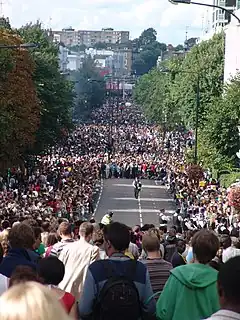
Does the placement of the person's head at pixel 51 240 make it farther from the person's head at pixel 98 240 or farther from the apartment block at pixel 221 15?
the apartment block at pixel 221 15

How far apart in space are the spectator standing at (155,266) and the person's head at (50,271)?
1.02 m

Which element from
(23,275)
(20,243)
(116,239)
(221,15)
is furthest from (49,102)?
(221,15)

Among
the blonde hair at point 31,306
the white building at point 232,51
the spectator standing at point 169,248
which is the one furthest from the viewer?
the white building at point 232,51

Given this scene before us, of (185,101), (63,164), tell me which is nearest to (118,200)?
(63,164)

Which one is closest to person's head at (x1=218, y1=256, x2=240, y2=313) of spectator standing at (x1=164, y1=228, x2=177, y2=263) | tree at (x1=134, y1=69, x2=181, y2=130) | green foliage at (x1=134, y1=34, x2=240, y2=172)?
spectator standing at (x1=164, y1=228, x2=177, y2=263)

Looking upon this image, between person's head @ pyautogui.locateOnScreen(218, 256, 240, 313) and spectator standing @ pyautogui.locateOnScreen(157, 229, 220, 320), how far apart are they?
153cm

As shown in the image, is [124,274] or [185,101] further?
[185,101]

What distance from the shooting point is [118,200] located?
66500 mm

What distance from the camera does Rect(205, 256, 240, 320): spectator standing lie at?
6.57 meters

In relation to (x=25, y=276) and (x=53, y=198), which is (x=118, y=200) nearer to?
(x=53, y=198)

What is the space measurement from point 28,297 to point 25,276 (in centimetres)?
336

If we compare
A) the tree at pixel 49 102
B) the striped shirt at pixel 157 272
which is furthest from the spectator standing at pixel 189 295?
the tree at pixel 49 102

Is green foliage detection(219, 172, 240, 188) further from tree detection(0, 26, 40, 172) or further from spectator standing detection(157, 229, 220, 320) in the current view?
spectator standing detection(157, 229, 220, 320)

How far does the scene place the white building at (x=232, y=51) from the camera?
82.0m
